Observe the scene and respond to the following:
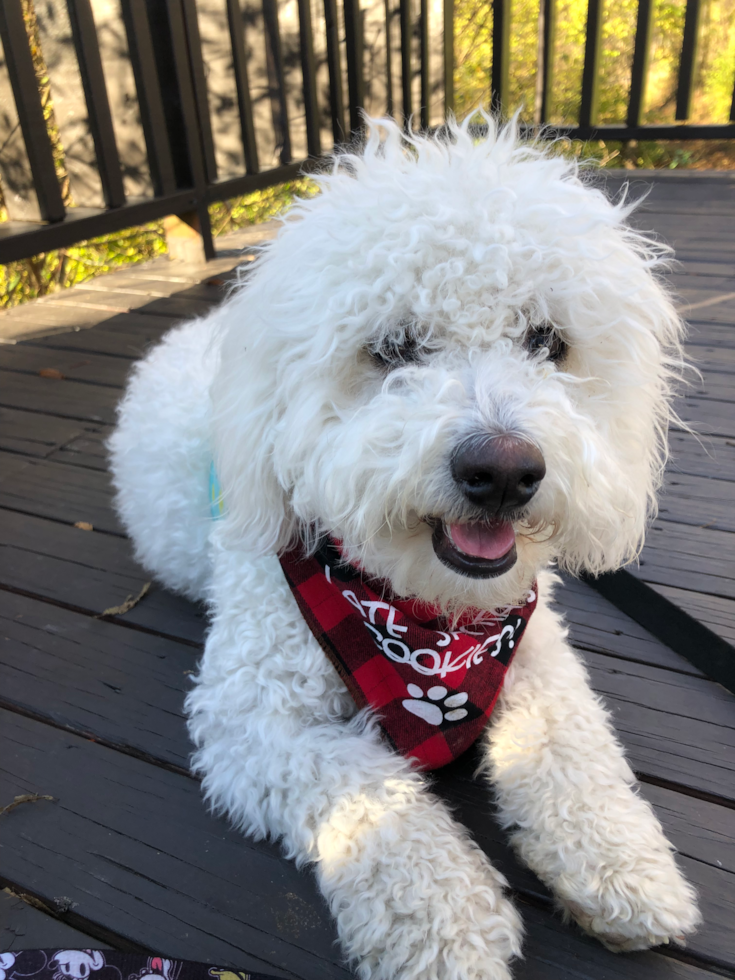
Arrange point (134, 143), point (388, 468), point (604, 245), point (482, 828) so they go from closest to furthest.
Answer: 1. point (388, 468)
2. point (604, 245)
3. point (482, 828)
4. point (134, 143)

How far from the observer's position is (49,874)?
131cm

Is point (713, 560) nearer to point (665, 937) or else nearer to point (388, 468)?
point (665, 937)

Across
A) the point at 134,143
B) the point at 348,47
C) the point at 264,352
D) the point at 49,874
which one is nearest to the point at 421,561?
the point at 264,352

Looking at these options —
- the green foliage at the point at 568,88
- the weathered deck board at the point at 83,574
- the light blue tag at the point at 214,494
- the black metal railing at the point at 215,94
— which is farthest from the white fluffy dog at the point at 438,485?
the green foliage at the point at 568,88

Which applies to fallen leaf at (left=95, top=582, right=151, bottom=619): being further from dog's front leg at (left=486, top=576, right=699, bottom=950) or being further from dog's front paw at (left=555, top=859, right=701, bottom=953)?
dog's front paw at (left=555, top=859, right=701, bottom=953)

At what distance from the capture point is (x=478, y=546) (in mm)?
1157

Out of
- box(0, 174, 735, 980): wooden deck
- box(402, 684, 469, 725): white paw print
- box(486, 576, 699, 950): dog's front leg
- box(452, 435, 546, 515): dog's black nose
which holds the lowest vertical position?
box(0, 174, 735, 980): wooden deck

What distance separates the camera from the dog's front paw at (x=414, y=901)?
1.07 metres

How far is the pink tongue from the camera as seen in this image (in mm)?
1154

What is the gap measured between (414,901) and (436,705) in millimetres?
348

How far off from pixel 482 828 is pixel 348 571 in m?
0.52

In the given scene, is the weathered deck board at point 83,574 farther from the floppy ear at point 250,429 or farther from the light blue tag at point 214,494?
the floppy ear at point 250,429

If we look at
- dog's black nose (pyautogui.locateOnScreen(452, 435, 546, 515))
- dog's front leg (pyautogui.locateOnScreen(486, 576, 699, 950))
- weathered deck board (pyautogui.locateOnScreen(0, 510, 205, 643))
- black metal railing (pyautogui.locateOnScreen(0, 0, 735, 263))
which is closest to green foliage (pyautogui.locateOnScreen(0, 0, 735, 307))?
black metal railing (pyautogui.locateOnScreen(0, 0, 735, 263))

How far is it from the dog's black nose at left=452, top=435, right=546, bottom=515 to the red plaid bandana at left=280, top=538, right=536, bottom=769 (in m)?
0.36
